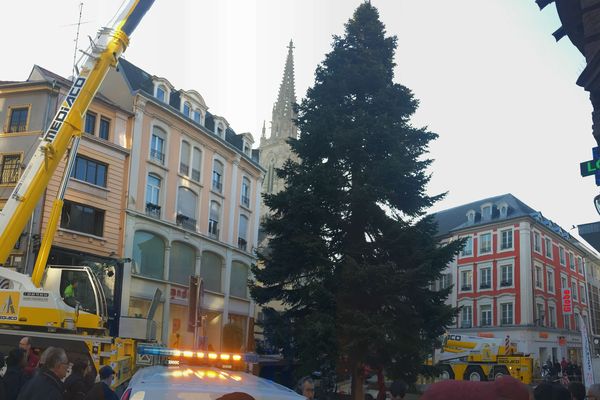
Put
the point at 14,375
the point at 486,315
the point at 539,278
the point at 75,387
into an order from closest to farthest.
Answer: the point at 14,375
the point at 75,387
the point at 539,278
the point at 486,315

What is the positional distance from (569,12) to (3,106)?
80.0ft

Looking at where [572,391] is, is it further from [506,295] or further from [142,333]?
[506,295]

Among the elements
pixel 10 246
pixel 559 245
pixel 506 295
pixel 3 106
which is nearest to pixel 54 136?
pixel 10 246

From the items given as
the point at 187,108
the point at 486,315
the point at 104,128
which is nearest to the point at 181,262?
the point at 104,128

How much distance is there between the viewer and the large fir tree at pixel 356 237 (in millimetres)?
17188

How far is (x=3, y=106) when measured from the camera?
2758cm

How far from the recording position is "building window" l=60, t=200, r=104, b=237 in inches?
1065

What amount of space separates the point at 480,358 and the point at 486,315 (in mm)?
21351

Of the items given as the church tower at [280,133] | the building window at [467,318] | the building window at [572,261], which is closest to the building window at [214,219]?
the building window at [467,318]

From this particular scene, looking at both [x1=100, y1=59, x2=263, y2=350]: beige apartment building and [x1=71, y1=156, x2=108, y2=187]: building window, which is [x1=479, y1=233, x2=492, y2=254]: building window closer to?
[x1=100, y1=59, x2=263, y2=350]: beige apartment building

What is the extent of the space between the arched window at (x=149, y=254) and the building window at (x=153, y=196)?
4.05ft

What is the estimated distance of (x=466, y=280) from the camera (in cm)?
5700

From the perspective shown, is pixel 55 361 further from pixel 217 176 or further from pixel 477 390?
pixel 217 176

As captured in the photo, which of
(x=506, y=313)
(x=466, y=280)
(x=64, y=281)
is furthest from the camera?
(x=466, y=280)
